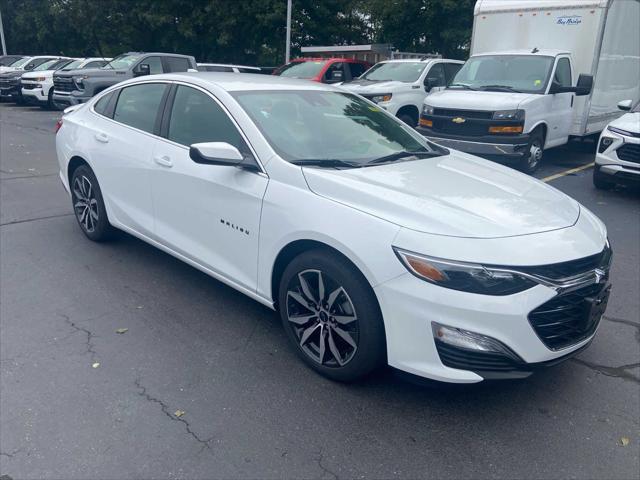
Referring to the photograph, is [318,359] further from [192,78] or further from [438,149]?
[192,78]

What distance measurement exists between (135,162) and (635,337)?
3.99m

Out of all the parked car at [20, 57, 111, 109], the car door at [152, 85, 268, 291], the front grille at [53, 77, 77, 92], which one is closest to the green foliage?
the parked car at [20, 57, 111, 109]

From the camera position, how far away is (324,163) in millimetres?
3641

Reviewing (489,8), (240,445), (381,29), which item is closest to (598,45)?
(489,8)

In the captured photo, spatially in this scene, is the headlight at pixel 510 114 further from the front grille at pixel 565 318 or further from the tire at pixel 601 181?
the front grille at pixel 565 318

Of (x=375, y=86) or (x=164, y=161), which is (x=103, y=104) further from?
(x=375, y=86)

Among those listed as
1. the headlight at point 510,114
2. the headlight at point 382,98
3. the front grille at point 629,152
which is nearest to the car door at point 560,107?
the headlight at point 510,114

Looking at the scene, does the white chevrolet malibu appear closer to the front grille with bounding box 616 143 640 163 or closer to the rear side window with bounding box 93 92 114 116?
the rear side window with bounding box 93 92 114 116

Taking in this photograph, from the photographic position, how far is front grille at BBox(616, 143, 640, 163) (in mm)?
7766

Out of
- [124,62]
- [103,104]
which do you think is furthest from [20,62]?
[103,104]

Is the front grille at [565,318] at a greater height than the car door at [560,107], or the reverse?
the car door at [560,107]

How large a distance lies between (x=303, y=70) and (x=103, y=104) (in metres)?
9.41

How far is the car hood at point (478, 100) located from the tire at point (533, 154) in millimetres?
661

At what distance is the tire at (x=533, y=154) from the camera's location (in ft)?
30.2
